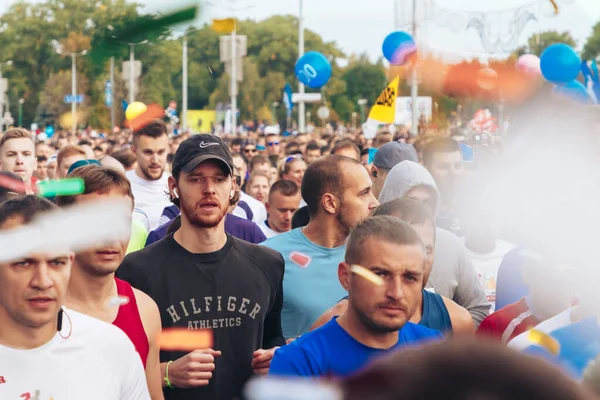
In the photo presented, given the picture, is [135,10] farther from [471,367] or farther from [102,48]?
[471,367]

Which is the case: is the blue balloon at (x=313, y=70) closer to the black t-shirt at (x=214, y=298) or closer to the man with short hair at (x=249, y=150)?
the man with short hair at (x=249, y=150)

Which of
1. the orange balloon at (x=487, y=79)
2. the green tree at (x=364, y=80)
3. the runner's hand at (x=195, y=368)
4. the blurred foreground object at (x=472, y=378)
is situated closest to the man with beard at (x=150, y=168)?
the runner's hand at (x=195, y=368)

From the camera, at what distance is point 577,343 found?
284 centimetres

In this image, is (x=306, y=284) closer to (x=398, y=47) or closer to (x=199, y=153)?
(x=199, y=153)

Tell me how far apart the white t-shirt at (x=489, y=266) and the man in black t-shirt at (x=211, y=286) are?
1.87m

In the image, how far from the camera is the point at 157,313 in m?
3.63

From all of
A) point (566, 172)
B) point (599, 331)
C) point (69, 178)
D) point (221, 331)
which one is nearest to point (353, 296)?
point (599, 331)

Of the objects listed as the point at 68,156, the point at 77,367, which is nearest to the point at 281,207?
the point at 68,156

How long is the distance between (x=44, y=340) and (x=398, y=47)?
30.3 ft

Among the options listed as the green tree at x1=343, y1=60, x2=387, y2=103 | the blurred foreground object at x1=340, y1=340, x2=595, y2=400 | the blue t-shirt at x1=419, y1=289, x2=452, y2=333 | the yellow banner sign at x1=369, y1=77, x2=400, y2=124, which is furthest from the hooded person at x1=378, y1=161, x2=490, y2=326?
the green tree at x1=343, y1=60, x2=387, y2=103

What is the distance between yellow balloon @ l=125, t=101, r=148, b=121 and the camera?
753 centimetres

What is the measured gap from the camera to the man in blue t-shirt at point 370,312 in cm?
279

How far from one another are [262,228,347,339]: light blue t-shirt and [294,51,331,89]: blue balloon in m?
9.22

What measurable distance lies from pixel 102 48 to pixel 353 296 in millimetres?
1389
